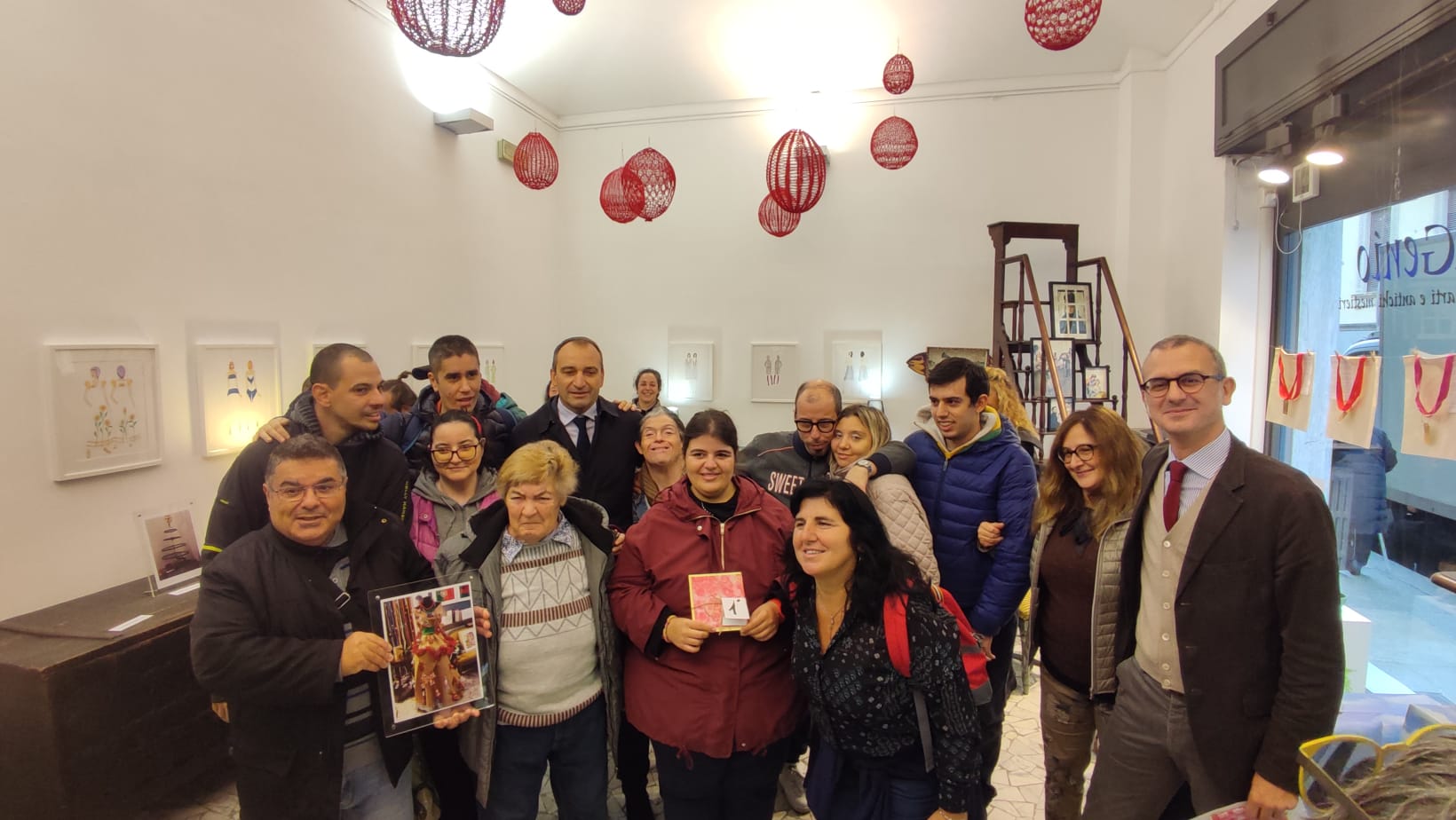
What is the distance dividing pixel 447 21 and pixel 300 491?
2.11 metres

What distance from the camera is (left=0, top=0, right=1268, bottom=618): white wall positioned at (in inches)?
126

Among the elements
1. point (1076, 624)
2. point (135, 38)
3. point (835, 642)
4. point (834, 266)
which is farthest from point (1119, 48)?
point (135, 38)

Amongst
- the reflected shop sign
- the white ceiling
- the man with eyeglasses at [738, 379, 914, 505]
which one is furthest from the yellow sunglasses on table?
the white ceiling

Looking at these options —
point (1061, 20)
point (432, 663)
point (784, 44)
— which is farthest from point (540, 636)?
point (784, 44)

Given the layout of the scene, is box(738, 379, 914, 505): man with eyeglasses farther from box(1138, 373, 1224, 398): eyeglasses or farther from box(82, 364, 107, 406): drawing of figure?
box(82, 364, 107, 406): drawing of figure

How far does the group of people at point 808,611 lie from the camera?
176 centimetres

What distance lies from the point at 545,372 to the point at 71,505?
4.57 meters

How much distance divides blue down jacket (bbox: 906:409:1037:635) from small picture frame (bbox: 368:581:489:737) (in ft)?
5.38

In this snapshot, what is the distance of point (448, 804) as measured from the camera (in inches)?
95.3

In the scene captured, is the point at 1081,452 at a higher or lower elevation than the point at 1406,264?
lower

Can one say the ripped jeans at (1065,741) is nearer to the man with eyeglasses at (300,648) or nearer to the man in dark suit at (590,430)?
the man in dark suit at (590,430)

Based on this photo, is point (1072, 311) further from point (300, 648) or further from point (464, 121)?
point (300, 648)

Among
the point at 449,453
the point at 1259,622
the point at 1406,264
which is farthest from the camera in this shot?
the point at 1406,264

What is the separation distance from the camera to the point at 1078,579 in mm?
2254
